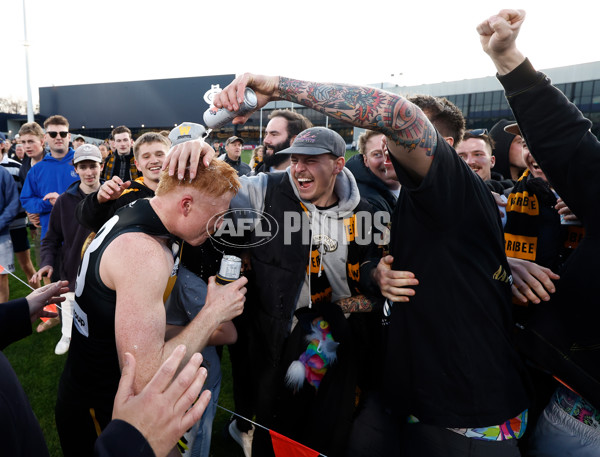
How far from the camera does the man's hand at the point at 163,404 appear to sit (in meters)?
1.08

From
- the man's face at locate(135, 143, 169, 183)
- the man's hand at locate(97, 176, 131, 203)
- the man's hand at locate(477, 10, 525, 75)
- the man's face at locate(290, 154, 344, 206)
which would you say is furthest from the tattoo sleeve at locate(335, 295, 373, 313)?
the man's face at locate(135, 143, 169, 183)

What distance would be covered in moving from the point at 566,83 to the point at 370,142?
42181 millimetres

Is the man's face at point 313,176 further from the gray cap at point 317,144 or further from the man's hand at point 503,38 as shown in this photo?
the man's hand at point 503,38

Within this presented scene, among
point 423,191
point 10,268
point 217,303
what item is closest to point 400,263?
point 423,191

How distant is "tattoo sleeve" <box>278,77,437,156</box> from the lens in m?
1.36

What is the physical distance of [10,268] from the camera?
5.46 metres

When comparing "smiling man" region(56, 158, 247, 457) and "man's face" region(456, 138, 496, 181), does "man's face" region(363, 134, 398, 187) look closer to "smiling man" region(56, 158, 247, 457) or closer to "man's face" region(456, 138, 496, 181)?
"man's face" region(456, 138, 496, 181)

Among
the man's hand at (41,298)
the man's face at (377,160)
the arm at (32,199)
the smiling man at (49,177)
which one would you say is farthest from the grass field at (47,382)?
the man's face at (377,160)

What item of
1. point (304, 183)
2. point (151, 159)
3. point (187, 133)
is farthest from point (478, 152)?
point (151, 159)

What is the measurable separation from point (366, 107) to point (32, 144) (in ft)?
23.7

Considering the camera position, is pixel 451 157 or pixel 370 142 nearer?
pixel 451 157

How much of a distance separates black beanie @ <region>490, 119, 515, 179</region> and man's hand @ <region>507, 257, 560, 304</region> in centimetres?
379

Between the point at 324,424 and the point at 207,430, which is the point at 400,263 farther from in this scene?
the point at 207,430

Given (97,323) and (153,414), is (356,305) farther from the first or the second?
(153,414)
